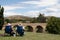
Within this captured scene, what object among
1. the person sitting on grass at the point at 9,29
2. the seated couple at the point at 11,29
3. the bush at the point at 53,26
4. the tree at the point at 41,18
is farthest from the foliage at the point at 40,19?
the person sitting on grass at the point at 9,29

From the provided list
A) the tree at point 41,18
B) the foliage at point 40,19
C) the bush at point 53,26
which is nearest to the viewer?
the bush at point 53,26

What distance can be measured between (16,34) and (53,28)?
1604 inches

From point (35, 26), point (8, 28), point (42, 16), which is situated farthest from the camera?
point (42, 16)

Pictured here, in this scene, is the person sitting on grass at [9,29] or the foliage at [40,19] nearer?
the person sitting on grass at [9,29]

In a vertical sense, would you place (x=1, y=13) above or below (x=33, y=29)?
above

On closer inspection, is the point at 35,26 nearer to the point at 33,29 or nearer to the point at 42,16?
the point at 33,29

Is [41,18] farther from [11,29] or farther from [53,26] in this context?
[11,29]

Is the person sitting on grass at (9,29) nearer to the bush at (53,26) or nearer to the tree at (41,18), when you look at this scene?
the bush at (53,26)

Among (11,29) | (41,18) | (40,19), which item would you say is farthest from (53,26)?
(11,29)

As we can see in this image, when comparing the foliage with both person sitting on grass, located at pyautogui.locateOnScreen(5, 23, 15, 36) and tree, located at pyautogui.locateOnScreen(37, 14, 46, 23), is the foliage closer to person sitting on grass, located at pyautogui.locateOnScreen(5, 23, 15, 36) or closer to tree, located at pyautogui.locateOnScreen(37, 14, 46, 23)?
tree, located at pyautogui.locateOnScreen(37, 14, 46, 23)

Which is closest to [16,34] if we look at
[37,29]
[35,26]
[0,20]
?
[0,20]

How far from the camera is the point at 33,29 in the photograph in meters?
75.5

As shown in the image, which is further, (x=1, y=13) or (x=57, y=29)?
(x=1, y=13)

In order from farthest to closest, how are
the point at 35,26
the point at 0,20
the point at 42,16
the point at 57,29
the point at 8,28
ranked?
the point at 42,16
the point at 35,26
the point at 0,20
the point at 57,29
the point at 8,28
